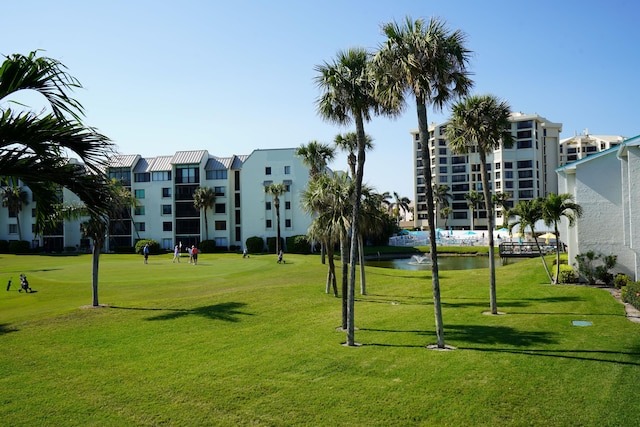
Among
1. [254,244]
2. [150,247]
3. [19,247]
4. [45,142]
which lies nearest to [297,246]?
[254,244]

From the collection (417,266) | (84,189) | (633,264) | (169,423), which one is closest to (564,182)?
(633,264)

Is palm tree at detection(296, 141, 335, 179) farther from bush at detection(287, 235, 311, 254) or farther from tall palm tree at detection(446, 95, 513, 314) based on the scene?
→ bush at detection(287, 235, 311, 254)

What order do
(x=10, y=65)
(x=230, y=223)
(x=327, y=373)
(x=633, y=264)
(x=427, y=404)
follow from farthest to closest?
(x=230, y=223), (x=633, y=264), (x=327, y=373), (x=427, y=404), (x=10, y=65)

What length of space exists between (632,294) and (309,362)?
665 inches

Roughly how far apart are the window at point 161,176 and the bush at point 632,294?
6917 centimetres

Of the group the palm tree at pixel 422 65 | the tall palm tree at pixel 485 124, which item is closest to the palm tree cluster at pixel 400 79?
the palm tree at pixel 422 65

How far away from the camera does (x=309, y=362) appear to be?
46.6 ft

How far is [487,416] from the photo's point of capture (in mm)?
10078

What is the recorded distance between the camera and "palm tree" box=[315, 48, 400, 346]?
1620 centimetres

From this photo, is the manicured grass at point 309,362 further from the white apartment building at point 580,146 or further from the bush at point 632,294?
the white apartment building at point 580,146

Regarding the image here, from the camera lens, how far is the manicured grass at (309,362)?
34.2 ft

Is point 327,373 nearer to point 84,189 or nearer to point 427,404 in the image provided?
point 427,404

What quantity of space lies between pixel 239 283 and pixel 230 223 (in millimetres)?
46423

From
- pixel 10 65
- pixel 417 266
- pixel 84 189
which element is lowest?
pixel 417 266
